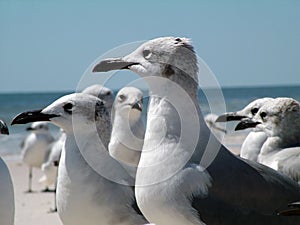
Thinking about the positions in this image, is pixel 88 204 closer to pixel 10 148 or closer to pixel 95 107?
pixel 95 107

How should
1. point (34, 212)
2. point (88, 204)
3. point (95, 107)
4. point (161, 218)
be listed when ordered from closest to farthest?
point (161, 218) → point (88, 204) → point (95, 107) → point (34, 212)

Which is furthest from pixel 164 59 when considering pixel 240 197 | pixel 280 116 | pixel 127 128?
pixel 127 128

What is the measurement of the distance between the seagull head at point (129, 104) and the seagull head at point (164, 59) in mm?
2524

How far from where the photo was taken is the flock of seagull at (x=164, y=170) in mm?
4262

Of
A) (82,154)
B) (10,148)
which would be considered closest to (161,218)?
(82,154)

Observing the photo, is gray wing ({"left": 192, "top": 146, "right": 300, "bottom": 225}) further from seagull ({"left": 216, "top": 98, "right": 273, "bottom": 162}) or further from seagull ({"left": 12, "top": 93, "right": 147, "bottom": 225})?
seagull ({"left": 216, "top": 98, "right": 273, "bottom": 162})

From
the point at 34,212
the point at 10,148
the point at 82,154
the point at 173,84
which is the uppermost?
the point at 173,84

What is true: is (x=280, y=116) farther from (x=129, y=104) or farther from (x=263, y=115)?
(x=129, y=104)

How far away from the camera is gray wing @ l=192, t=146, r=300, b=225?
428 cm

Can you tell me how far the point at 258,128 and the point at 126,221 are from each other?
2079 mm

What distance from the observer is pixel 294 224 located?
447 cm

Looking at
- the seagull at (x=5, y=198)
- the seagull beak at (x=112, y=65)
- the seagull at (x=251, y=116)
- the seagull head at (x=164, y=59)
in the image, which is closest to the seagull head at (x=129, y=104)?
the seagull at (x=251, y=116)

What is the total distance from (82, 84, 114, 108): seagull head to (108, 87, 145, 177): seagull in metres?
0.07

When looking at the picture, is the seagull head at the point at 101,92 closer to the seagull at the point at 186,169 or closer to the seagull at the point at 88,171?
the seagull at the point at 88,171
